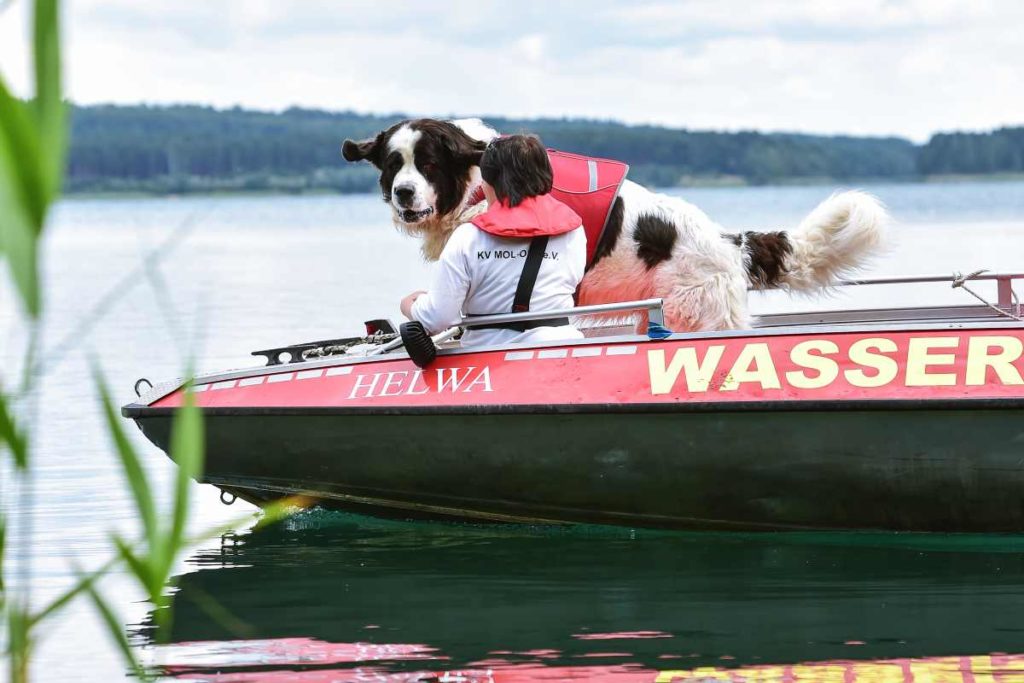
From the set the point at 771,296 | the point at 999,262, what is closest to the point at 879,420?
the point at 771,296

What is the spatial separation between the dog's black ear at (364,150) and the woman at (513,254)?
36.0 inches

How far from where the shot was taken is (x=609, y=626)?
5.32 m

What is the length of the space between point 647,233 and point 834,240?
93cm

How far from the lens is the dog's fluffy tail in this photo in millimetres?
6887

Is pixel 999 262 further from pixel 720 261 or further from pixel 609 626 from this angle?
pixel 609 626

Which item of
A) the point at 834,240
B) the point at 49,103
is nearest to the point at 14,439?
the point at 49,103

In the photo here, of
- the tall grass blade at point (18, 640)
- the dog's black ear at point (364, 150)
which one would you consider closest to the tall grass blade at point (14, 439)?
the tall grass blade at point (18, 640)

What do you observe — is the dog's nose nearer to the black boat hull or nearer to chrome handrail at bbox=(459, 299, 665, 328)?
chrome handrail at bbox=(459, 299, 665, 328)

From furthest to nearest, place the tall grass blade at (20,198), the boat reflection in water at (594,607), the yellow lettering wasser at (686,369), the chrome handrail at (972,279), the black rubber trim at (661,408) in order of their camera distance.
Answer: the chrome handrail at (972,279)
the yellow lettering wasser at (686,369)
the black rubber trim at (661,408)
the boat reflection in water at (594,607)
the tall grass blade at (20,198)

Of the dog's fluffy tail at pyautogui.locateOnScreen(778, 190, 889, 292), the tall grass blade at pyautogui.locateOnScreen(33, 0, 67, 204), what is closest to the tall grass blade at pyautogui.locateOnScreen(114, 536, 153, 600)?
the tall grass blade at pyautogui.locateOnScreen(33, 0, 67, 204)

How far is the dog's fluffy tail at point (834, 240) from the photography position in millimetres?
6887

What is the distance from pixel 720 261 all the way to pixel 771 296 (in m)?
11.9

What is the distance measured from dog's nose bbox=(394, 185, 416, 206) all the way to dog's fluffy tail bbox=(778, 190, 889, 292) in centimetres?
174

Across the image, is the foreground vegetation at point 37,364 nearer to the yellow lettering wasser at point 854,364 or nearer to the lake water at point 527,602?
the lake water at point 527,602
